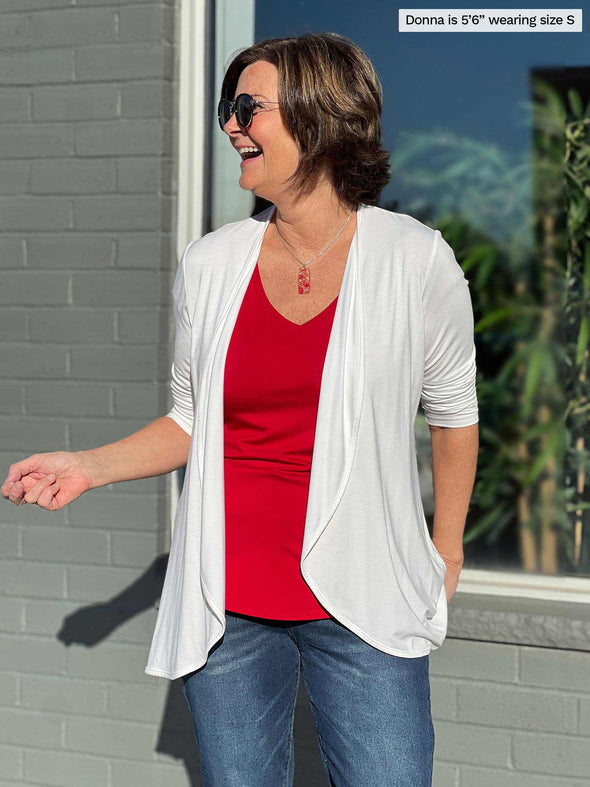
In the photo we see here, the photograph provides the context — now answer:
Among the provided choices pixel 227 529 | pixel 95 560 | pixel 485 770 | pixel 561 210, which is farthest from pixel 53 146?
pixel 485 770

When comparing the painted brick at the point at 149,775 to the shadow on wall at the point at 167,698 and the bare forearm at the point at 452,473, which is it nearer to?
the shadow on wall at the point at 167,698

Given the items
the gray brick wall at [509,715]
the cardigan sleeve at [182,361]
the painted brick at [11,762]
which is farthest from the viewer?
the painted brick at [11,762]

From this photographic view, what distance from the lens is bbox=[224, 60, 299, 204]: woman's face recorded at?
6.68ft

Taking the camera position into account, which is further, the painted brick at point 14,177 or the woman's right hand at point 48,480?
the painted brick at point 14,177

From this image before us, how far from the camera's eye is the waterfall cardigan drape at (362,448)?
192cm

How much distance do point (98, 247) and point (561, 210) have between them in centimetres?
149

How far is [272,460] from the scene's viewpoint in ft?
6.55

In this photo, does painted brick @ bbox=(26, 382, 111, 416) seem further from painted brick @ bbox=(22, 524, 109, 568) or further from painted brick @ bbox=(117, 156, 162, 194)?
painted brick @ bbox=(117, 156, 162, 194)

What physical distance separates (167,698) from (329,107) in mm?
2182

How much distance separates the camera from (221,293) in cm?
208

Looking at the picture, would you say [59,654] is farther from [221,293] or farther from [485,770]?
[221,293]

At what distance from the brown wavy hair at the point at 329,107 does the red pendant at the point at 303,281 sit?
0.16 meters

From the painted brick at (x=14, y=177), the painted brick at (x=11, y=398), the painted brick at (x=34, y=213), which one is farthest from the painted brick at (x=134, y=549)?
the painted brick at (x=14, y=177)

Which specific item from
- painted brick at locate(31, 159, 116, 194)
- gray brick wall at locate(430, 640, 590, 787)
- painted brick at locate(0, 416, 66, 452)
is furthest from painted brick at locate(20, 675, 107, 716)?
painted brick at locate(31, 159, 116, 194)
